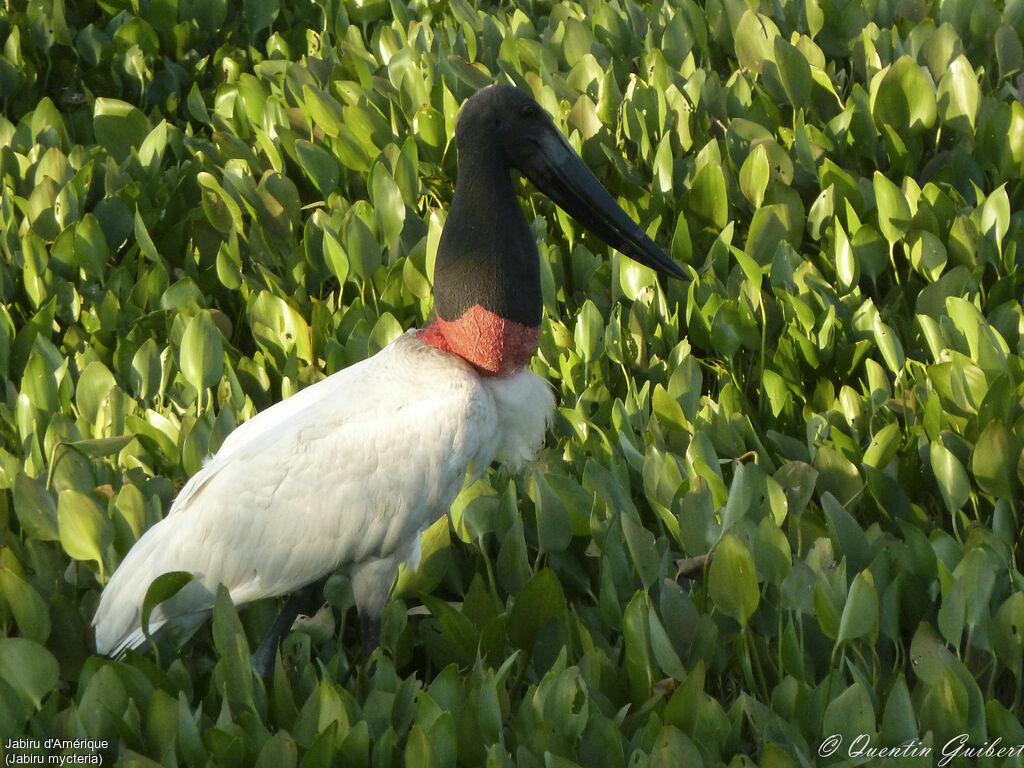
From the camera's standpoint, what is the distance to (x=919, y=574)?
337 centimetres

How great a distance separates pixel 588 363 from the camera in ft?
14.7

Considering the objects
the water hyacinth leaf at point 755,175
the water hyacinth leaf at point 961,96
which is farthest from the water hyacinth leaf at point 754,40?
the water hyacinth leaf at point 755,175

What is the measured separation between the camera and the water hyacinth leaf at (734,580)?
3.11m

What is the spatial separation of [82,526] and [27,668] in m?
0.52

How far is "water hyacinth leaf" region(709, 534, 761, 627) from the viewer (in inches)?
122

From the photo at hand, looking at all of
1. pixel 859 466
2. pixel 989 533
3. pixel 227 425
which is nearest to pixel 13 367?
pixel 227 425

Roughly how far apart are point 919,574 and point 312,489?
1.47m

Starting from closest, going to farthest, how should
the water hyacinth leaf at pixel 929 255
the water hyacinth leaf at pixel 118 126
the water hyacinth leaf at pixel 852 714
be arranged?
the water hyacinth leaf at pixel 852 714 < the water hyacinth leaf at pixel 929 255 < the water hyacinth leaf at pixel 118 126

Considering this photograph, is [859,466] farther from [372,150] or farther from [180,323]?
[372,150]

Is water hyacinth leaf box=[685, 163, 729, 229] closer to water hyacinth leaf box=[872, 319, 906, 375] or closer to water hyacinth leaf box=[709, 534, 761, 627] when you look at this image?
water hyacinth leaf box=[872, 319, 906, 375]

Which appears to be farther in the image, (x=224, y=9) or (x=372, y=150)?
(x=224, y=9)

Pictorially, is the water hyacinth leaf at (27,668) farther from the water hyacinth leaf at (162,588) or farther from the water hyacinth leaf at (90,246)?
the water hyacinth leaf at (90,246)

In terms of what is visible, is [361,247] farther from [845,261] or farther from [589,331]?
[845,261]

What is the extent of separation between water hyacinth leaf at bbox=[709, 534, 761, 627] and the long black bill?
3.99 ft
